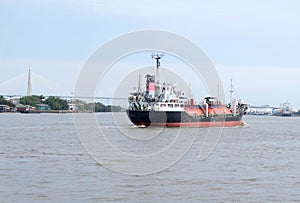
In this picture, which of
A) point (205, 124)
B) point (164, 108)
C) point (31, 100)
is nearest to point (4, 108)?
point (31, 100)

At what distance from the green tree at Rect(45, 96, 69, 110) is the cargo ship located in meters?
90.5

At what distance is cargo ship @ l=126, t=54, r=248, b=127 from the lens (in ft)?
165

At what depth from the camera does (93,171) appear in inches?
798

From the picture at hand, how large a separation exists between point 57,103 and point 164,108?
101m

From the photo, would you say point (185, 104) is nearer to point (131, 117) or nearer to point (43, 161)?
point (131, 117)

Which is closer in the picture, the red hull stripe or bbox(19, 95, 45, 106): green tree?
the red hull stripe

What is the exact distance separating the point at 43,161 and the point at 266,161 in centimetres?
952

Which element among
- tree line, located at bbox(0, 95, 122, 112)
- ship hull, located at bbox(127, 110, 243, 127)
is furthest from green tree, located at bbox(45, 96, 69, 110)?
ship hull, located at bbox(127, 110, 243, 127)

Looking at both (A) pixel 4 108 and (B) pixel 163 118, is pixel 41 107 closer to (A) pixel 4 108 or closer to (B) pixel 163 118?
(A) pixel 4 108

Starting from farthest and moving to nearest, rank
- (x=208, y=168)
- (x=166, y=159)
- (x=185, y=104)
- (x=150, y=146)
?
(x=185, y=104)
(x=150, y=146)
(x=166, y=159)
(x=208, y=168)

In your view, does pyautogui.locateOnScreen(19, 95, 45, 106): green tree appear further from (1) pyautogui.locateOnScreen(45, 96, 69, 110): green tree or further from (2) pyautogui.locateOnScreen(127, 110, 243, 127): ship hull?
(2) pyautogui.locateOnScreen(127, 110, 243, 127): ship hull

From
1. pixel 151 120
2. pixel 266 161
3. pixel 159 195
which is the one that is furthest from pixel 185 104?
pixel 159 195

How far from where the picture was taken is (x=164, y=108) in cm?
5109

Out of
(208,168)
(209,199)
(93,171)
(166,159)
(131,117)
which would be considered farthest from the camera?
(131,117)
